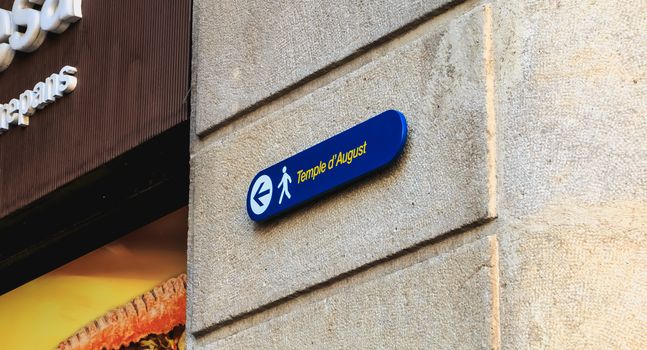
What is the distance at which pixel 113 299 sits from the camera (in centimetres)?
710

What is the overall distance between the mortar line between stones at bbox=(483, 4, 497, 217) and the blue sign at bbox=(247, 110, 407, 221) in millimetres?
372

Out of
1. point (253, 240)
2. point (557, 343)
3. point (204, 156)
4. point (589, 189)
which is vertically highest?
point (204, 156)

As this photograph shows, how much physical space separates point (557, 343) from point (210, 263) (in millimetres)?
1848

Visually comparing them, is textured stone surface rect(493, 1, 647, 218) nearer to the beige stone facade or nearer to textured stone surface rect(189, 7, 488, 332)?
the beige stone facade

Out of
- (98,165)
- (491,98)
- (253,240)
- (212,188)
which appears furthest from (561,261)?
(98,165)

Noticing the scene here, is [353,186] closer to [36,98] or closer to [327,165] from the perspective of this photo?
[327,165]

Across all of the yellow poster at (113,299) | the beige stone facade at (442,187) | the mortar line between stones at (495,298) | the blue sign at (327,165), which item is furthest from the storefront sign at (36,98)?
the mortar line between stones at (495,298)

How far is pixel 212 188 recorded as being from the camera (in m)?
5.95

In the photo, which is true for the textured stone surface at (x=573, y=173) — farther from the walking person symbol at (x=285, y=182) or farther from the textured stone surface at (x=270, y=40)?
the walking person symbol at (x=285, y=182)

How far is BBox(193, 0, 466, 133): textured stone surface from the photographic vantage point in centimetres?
539

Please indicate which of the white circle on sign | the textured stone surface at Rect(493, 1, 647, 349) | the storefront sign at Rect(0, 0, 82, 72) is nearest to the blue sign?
the white circle on sign

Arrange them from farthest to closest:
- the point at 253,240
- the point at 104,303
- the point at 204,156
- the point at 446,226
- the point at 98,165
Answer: the point at 104,303, the point at 98,165, the point at 204,156, the point at 253,240, the point at 446,226

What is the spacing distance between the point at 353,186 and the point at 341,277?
34 centimetres

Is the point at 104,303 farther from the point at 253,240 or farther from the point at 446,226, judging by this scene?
the point at 446,226
